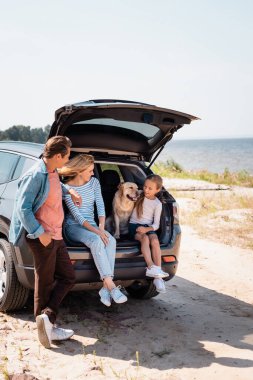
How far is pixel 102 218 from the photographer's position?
17.7ft

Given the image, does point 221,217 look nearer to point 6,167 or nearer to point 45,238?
point 6,167

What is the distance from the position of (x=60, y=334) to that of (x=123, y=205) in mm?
1711

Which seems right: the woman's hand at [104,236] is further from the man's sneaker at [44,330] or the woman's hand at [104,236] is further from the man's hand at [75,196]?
the man's sneaker at [44,330]

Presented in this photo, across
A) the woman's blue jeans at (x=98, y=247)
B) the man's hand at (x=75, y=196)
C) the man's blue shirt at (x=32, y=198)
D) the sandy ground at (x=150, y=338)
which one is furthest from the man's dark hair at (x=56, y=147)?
the sandy ground at (x=150, y=338)

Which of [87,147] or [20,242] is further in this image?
[87,147]

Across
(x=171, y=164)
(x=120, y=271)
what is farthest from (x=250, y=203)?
(x=171, y=164)

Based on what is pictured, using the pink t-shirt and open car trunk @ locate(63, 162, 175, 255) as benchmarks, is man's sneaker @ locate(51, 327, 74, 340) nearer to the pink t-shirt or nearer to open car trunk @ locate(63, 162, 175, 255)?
the pink t-shirt

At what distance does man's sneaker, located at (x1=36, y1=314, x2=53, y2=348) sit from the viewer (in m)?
4.52

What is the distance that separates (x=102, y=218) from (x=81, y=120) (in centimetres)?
104

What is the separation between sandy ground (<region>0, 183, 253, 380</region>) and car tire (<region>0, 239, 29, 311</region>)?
0.51 ft

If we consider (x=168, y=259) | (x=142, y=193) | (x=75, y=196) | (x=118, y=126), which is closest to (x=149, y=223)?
(x=142, y=193)

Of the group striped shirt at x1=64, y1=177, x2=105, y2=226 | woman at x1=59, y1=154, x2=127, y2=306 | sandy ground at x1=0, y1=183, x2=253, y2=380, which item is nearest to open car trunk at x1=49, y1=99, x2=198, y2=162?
woman at x1=59, y1=154, x2=127, y2=306

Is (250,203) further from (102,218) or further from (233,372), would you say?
(233,372)

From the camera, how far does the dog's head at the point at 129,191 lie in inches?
229
